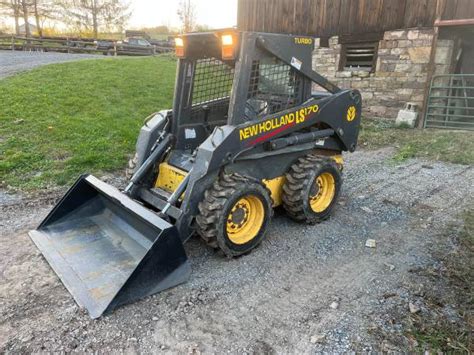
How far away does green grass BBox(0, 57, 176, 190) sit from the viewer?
235 inches

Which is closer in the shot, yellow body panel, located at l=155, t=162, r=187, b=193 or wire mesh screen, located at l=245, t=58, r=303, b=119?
wire mesh screen, located at l=245, t=58, r=303, b=119

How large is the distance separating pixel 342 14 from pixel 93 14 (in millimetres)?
29141

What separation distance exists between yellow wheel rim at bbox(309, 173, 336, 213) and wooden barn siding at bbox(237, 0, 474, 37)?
6568 mm

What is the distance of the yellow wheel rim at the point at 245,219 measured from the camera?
3.66 metres

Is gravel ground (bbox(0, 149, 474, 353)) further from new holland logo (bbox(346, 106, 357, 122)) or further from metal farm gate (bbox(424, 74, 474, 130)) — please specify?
metal farm gate (bbox(424, 74, 474, 130))

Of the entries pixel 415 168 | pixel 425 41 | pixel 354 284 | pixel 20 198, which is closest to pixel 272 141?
pixel 354 284

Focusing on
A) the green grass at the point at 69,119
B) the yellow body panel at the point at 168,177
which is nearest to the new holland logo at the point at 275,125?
the yellow body panel at the point at 168,177

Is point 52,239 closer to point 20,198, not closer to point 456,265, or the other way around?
point 20,198

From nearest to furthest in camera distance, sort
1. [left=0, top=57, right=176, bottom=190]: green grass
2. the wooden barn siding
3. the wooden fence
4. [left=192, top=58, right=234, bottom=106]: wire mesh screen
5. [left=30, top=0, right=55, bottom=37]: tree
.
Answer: [left=192, top=58, right=234, bottom=106]: wire mesh screen < [left=0, top=57, right=176, bottom=190]: green grass < the wooden barn siding < the wooden fence < [left=30, top=0, right=55, bottom=37]: tree

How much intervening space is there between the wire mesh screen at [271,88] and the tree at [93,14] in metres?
32.5

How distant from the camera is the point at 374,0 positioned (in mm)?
9734

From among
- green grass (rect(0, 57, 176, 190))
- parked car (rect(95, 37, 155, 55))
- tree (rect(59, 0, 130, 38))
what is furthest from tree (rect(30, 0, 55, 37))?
green grass (rect(0, 57, 176, 190))

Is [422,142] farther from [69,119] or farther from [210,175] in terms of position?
[69,119]

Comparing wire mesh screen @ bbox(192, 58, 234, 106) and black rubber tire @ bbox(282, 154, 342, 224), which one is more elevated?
wire mesh screen @ bbox(192, 58, 234, 106)
